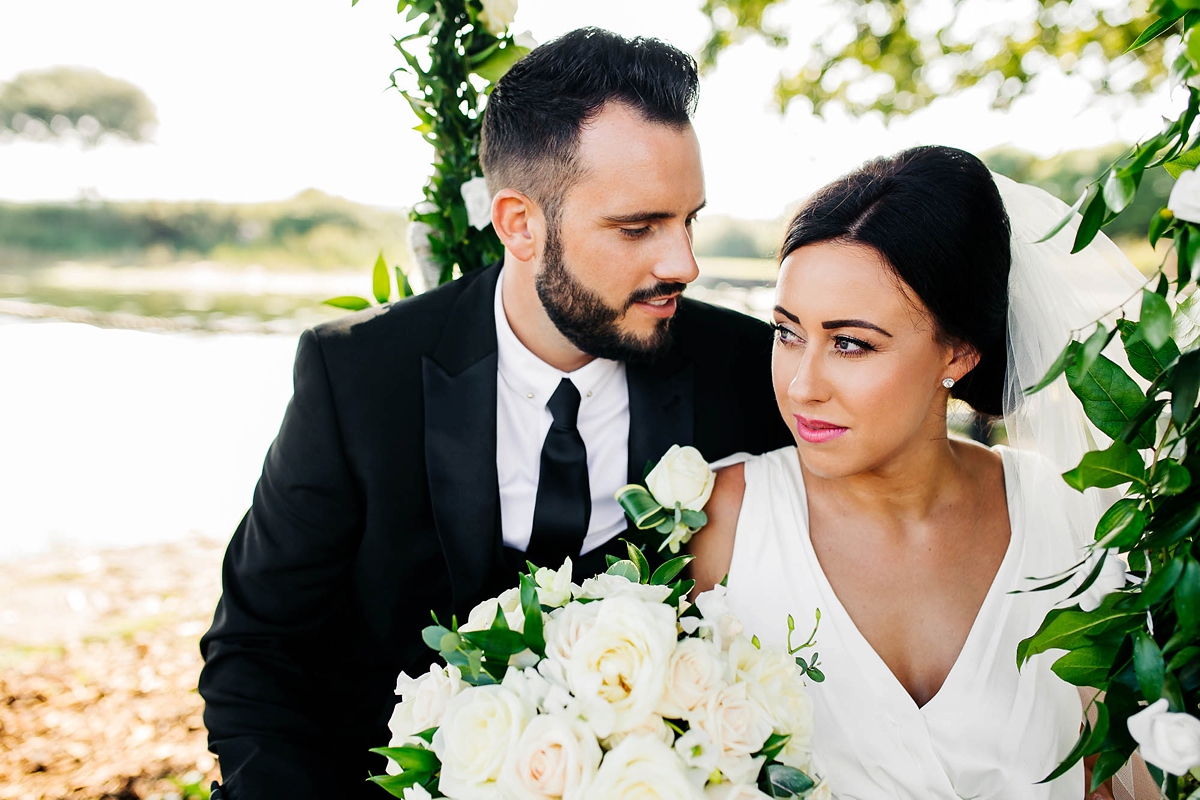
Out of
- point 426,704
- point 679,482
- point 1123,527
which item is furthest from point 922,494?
point 426,704

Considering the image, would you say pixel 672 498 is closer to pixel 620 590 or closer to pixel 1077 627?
pixel 620 590

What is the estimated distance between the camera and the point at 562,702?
123 cm

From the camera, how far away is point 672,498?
6.91ft

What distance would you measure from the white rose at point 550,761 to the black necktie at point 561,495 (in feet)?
4.13

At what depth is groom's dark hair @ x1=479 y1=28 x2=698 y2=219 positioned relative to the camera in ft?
7.81

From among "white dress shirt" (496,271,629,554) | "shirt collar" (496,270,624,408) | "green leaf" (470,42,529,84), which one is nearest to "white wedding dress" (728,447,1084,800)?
"white dress shirt" (496,271,629,554)

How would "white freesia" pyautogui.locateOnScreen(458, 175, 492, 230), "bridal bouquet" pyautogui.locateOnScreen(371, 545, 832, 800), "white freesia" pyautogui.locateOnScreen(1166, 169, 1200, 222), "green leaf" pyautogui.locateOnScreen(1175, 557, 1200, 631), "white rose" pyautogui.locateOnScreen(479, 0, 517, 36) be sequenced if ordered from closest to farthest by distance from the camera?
1. "white freesia" pyautogui.locateOnScreen(1166, 169, 1200, 222)
2. "green leaf" pyautogui.locateOnScreen(1175, 557, 1200, 631)
3. "bridal bouquet" pyautogui.locateOnScreen(371, 545, 832, 800)
4. "white rose" pyautogui.locateOnScreen(479, 0, 517, 36)
5. "white freesia" pyautogui.locateOnScreen(458, 175, 492, 230)

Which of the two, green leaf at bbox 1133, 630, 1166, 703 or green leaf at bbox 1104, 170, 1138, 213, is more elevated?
green leaf at bbox 1104, 170, 1138, 213

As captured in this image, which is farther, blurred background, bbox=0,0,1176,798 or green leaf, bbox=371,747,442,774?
blurred background, bbox=0,0,1176,798

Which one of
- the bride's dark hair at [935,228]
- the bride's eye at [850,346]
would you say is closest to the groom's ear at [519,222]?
the bride's dark hair at [935,228]

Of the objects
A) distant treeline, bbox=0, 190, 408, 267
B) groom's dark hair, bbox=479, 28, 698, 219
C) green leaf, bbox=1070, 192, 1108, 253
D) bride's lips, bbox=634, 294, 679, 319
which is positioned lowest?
bride's lips, bbox=634, 294, 679, 319

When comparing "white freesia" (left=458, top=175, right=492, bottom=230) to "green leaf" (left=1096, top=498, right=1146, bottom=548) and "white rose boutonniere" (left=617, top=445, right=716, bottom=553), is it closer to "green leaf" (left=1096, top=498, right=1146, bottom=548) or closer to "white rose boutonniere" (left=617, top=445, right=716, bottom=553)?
"white rose boutonniere" (left=617, top=445, right=716, bottom=553)

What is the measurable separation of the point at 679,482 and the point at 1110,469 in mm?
1056

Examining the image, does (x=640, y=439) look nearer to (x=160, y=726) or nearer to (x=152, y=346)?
(x=160, y=726)
